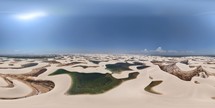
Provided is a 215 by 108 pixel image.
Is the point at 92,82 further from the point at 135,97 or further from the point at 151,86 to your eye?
the point at 135,97

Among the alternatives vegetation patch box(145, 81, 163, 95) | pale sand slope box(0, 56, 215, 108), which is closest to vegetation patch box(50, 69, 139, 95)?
pale sand slope box(0, 56, 215, 108)

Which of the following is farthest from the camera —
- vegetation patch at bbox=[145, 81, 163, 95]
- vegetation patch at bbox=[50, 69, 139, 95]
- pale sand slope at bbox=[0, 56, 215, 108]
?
vegetation patch at bbox=[145, 81, 163, 95]

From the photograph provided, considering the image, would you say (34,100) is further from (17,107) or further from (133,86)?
(133,86)

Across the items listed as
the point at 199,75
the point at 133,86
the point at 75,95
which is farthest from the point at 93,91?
the point at 199,75

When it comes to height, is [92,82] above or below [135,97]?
above

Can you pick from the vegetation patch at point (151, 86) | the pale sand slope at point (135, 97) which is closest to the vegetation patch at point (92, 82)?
the pale sand slope at point (135, 97)

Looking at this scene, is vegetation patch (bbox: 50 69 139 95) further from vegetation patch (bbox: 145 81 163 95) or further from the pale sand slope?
vegetation patch (bbox: 145 81 163 95)

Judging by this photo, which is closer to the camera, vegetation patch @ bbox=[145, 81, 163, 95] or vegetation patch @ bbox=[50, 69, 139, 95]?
vegetation patch @ bbox=[50, 69, 139, 95]

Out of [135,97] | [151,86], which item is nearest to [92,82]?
[151,86]
